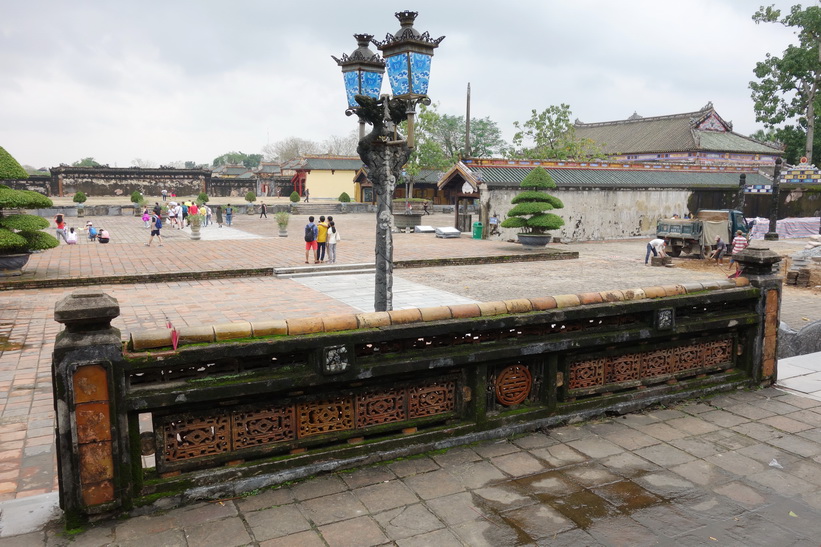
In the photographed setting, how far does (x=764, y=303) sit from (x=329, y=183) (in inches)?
2208

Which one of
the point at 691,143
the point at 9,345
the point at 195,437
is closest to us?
the point at 195,437

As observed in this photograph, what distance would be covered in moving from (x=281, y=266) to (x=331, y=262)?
61.4 inches

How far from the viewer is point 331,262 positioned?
58.2 ft

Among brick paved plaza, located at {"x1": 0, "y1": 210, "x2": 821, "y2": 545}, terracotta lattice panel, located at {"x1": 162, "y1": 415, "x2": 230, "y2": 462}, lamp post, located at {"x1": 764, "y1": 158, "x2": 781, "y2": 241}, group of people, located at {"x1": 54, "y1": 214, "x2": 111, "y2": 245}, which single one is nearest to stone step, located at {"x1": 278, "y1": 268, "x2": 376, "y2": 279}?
brick paved plaza, located at {"x1": 0, "y1": 210, "x2": 821, "y2": 545}

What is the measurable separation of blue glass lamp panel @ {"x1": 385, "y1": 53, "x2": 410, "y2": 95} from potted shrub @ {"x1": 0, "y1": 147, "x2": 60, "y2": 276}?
10.7 meters

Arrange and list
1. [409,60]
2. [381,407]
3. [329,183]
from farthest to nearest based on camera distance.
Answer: [329,183]
[409,60]
[381,407]

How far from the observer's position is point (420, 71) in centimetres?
713

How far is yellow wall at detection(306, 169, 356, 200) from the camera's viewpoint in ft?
195

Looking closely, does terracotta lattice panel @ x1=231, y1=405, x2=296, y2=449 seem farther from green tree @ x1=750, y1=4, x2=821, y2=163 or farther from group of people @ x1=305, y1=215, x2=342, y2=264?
green tree @ x1=750, y1=4, x2=821, y2=163

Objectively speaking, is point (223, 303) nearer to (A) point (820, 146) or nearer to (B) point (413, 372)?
(B) point (413, 372)

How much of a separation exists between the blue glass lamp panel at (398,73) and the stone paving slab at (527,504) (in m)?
4.49

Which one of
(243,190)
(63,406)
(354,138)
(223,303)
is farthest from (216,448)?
(354,138)

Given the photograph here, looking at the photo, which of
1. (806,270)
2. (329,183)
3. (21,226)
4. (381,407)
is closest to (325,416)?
(381,407)

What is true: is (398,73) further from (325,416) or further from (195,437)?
(195,437)
